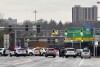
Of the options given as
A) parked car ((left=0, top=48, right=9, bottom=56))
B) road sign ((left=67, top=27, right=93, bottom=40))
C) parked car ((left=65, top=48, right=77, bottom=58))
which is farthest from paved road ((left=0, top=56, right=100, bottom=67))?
road sign ((left=67, top=27, right=93, bottom=40))

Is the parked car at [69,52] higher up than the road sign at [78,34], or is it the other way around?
the road sign at [78,34]

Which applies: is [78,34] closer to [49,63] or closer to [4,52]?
[4,52]

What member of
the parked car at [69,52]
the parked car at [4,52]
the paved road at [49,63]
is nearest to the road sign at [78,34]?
the parked car at [4,52]

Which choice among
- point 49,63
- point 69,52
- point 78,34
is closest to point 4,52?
point 69,52

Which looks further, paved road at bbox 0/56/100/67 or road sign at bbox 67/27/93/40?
road sign at bbox 67/27/93/40

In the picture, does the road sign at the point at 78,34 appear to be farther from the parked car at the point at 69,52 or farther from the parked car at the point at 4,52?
the parked car at the point at 69,52

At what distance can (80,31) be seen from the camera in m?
95.7

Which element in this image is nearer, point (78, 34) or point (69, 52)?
point (69, 52)

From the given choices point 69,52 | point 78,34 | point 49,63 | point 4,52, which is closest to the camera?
point 49,63

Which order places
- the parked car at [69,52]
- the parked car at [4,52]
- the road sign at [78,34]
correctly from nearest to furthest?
1. the parked car at [69,52]
2. the parked car at [4,52]
3. the road sign at [78,34]

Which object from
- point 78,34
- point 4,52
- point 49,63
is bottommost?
point 4,52

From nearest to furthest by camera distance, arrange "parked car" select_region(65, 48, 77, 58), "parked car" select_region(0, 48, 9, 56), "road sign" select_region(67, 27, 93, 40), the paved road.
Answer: the paved road < "parked car" select_region(65, 48, 77, 58) < "parked car" select_region(0, 48, 9, 56) < "road sign" select_region(67, 27, 93, 40)

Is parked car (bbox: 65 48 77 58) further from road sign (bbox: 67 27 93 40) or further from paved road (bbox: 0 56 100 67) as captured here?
road sign (bbox: 67 27 93 40)

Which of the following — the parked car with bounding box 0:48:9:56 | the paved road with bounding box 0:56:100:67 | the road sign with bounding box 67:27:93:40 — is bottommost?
the parked car with bounding box 0:48:9:56
